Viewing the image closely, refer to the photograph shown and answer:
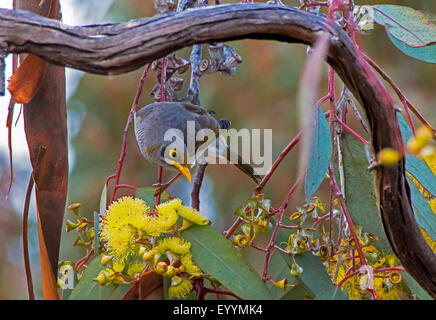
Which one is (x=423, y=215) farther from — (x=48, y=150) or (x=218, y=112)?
(x=218, y=112)

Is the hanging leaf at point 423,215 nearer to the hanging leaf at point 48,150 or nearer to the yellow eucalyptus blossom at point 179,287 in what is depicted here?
the yellow eucalyptus blossom at point 179,287

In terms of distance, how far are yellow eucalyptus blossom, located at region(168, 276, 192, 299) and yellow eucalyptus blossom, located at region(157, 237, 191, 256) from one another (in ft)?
0.18

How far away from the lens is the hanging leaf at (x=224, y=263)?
40.9 inches

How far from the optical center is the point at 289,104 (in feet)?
11.8

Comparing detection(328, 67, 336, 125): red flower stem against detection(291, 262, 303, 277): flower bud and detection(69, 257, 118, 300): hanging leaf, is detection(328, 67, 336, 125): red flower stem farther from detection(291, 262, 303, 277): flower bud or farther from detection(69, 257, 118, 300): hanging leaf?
detection(69, 257, 118, 300): hanging leaf

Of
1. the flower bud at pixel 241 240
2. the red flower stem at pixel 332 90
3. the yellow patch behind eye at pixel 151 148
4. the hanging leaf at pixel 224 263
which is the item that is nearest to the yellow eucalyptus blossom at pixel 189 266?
the hanging leaf at pixel 224 263

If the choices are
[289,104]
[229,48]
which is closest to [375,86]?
[229,48]

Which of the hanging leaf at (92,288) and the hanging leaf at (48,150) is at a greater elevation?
the hanging leaf at (48,150)

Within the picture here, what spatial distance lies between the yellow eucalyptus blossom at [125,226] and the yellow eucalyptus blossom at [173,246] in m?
0.04

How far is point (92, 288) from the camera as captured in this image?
1.15 metres

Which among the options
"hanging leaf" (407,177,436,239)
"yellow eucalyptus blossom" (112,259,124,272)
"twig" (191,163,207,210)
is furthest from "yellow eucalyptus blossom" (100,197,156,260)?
"hanging leaf" (407,177,436,239)

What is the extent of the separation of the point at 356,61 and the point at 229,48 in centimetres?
70

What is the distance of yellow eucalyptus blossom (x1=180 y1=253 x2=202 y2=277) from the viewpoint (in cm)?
106
